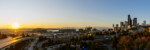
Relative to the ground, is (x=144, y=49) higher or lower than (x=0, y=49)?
lower

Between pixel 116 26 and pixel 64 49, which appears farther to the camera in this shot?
pixel 116 26

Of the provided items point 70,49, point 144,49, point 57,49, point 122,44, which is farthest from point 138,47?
point 57,49

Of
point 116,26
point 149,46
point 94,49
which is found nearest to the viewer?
point 149,46

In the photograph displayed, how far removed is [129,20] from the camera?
92.8 m

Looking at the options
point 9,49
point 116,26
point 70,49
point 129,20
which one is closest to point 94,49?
point 70,49

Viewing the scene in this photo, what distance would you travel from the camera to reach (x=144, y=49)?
1493 centimetres

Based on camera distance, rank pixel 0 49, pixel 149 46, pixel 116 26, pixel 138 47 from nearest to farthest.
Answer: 1. pixel 0 49
2. pixel 149 46
3. pixel 138 47
4. pixel 116 26

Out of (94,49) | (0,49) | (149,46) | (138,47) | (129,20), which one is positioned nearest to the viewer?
(0,49)

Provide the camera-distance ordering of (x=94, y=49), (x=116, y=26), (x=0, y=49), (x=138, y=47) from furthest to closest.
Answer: (x=116, y=26), (x=94, y=49), (x=138, y=47), (x=0, y=49)

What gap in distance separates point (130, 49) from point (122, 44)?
223 centimetres

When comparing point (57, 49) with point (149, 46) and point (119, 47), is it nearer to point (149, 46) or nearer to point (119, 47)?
point (119, 47)

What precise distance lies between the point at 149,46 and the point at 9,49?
56.1 ft

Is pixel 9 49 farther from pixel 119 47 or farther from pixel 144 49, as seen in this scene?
pixel 144 49

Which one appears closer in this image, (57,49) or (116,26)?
(57,49)
